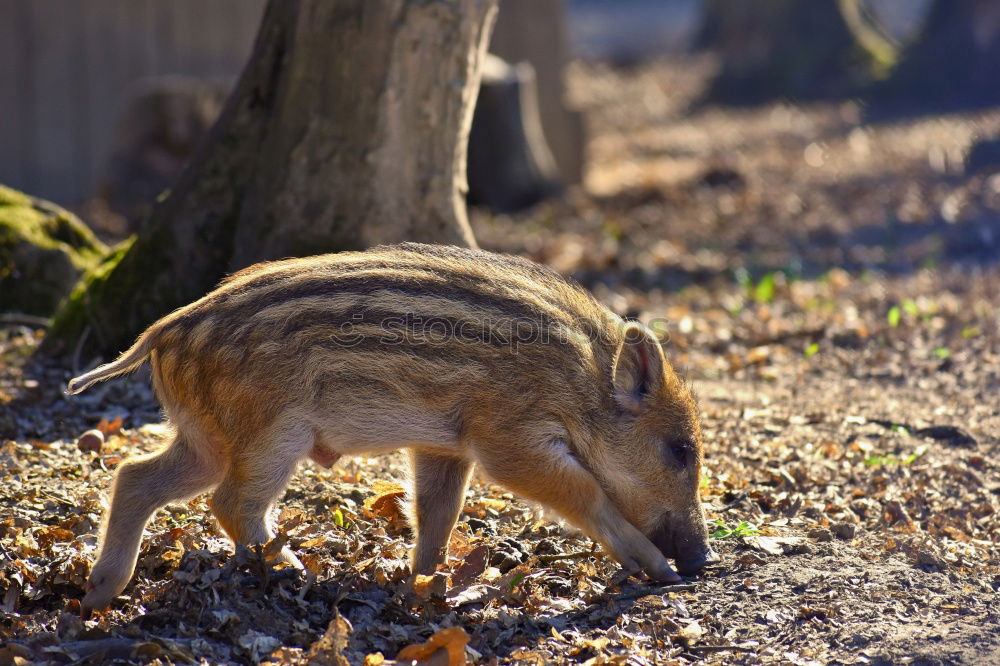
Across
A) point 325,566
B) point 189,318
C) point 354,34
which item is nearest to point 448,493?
point 325,566

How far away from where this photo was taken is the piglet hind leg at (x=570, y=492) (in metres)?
4.01

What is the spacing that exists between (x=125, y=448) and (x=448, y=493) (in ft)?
5.04

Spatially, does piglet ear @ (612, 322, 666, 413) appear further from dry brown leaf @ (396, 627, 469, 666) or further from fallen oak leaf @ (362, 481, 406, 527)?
dry brown leaf @ (396, 627, 469, 666)

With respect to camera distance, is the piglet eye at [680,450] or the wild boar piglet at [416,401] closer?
the wild boar piglet at [416,401]

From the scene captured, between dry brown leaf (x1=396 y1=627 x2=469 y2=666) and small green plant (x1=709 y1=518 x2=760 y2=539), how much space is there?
1.38 meters

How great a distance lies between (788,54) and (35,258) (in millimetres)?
15173

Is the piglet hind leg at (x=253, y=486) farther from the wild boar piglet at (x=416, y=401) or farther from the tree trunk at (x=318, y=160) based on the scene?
the tree trunk at (x=318, y=160)

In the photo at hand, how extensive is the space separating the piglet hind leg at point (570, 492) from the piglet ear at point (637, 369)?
35cm

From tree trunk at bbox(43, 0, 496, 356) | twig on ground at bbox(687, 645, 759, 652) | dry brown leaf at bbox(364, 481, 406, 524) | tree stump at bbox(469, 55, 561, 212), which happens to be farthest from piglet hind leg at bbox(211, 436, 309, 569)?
tree stump at bbox(469, 55, 561, 212)

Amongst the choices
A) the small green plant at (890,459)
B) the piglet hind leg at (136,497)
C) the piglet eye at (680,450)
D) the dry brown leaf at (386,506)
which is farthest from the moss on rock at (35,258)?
the small green plant at (890,459)

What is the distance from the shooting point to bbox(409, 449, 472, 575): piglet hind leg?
13.9 feet

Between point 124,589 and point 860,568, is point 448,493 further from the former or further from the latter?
point 860,568

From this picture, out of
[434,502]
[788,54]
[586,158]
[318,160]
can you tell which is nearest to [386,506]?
[434,502]

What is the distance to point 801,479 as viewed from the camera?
4949 millimetres
